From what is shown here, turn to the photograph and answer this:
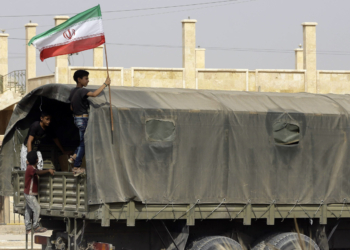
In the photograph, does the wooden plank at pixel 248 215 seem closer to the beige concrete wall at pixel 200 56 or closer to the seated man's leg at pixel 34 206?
the seated man's leg at pixel 34 206

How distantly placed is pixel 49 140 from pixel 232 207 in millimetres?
3796

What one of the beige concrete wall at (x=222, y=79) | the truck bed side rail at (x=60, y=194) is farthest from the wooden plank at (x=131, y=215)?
the beige concrete wall at (x=222, y=79)

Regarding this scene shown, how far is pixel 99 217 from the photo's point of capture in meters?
9.73

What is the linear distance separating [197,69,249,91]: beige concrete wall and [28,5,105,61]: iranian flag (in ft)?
54.8

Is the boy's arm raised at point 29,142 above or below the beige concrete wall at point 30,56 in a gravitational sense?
below

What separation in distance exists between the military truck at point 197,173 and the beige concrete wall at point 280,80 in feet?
52.9

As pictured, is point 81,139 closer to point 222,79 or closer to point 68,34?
point 68,34

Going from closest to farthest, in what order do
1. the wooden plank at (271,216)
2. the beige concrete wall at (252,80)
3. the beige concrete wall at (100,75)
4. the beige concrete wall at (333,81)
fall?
1. the wooden plank at (271,216)
2. the beige concrete wall at (100,75)
3. the beige concrete wall at (252,80)
4. the beige concrete wall at (333,81)

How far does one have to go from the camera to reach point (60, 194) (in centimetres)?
1055

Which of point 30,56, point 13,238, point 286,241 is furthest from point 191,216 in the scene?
point 30,56

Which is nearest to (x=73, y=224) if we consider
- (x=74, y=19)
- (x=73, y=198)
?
(x=73, y=198)

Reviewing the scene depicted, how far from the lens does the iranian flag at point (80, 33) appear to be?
10852 mm

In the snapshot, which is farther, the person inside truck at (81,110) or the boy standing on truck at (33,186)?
the boy standing on truck at (33,186)

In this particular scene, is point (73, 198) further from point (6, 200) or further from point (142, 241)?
point (6, 200)
